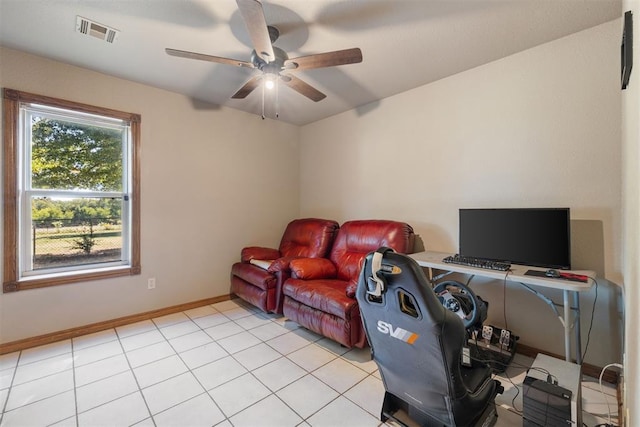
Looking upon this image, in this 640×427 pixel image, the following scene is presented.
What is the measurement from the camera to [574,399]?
133 centimetres

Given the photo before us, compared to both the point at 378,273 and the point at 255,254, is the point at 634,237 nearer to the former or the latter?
the point at 378,273

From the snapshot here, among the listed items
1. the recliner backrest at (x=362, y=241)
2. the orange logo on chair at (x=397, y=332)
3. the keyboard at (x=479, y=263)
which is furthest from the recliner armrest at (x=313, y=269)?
the orange logo on chair at (x=397, y=332)

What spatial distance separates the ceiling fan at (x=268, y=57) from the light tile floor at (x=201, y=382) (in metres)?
2.27

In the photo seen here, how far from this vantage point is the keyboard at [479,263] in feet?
6.50

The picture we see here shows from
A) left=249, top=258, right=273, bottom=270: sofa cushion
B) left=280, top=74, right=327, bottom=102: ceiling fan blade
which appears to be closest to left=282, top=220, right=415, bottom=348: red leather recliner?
left=249, top=258, right=273, bottom=270: sofa cushion

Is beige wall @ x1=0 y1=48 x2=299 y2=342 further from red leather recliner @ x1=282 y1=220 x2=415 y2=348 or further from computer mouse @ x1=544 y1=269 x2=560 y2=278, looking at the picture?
computer mouse @ x1=544 y1=269 x2=560 y2=278

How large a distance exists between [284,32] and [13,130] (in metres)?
2.45

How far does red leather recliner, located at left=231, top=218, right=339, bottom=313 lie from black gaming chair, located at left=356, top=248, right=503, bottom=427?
175cm

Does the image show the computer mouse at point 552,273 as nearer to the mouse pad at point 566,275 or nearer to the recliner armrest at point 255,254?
the mouse pad at point 566,275

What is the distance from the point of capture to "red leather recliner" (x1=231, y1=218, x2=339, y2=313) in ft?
9.75

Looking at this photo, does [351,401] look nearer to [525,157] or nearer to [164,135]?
[525,157]

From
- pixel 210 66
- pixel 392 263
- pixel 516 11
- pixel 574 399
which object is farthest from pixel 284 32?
pixel 574 399

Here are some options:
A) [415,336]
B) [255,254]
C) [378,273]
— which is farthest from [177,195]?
[415,336]

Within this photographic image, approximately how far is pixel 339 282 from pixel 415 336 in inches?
66.5
